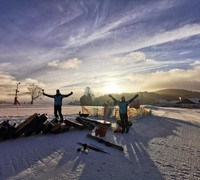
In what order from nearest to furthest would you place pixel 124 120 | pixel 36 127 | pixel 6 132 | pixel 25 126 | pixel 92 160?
pixel 92 160, pixel 6 132, pixel 25 126, pixel 36 127, pixel 124 120

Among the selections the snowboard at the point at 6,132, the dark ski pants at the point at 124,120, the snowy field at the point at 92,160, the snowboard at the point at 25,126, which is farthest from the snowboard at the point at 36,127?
the dark ski pants at the point at 124,120

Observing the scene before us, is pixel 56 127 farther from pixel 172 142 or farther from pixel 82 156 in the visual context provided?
pixel 172 142

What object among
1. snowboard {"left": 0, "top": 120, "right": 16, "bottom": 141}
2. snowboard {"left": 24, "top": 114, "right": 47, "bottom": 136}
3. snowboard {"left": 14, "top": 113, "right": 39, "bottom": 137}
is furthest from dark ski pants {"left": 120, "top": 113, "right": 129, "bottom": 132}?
snowboard {"left": 0, "top": 120, "right": 16, "bottom": 141}

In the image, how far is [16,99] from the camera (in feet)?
178

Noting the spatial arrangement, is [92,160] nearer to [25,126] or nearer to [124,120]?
[25,126]

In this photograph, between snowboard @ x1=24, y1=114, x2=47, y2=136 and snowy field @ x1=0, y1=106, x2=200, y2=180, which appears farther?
snowboard @ x1=24, y1=114, x2=47, y2=136

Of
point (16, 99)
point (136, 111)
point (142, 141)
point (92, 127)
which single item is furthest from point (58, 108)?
point (16, 99)

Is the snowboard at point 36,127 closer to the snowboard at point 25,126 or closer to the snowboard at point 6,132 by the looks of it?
the snowboard at point 25,126

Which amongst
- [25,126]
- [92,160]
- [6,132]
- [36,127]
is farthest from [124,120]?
[6,132]

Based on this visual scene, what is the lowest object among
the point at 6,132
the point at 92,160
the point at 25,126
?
the point at 92,160

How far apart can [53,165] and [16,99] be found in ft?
168

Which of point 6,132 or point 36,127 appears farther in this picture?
point 36,127

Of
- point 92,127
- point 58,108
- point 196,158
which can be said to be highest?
point 58,108

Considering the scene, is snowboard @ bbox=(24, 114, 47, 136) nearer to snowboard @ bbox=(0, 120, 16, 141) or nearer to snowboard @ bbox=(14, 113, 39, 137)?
snowboard @ bbox=(14, 113, 39, 137)
